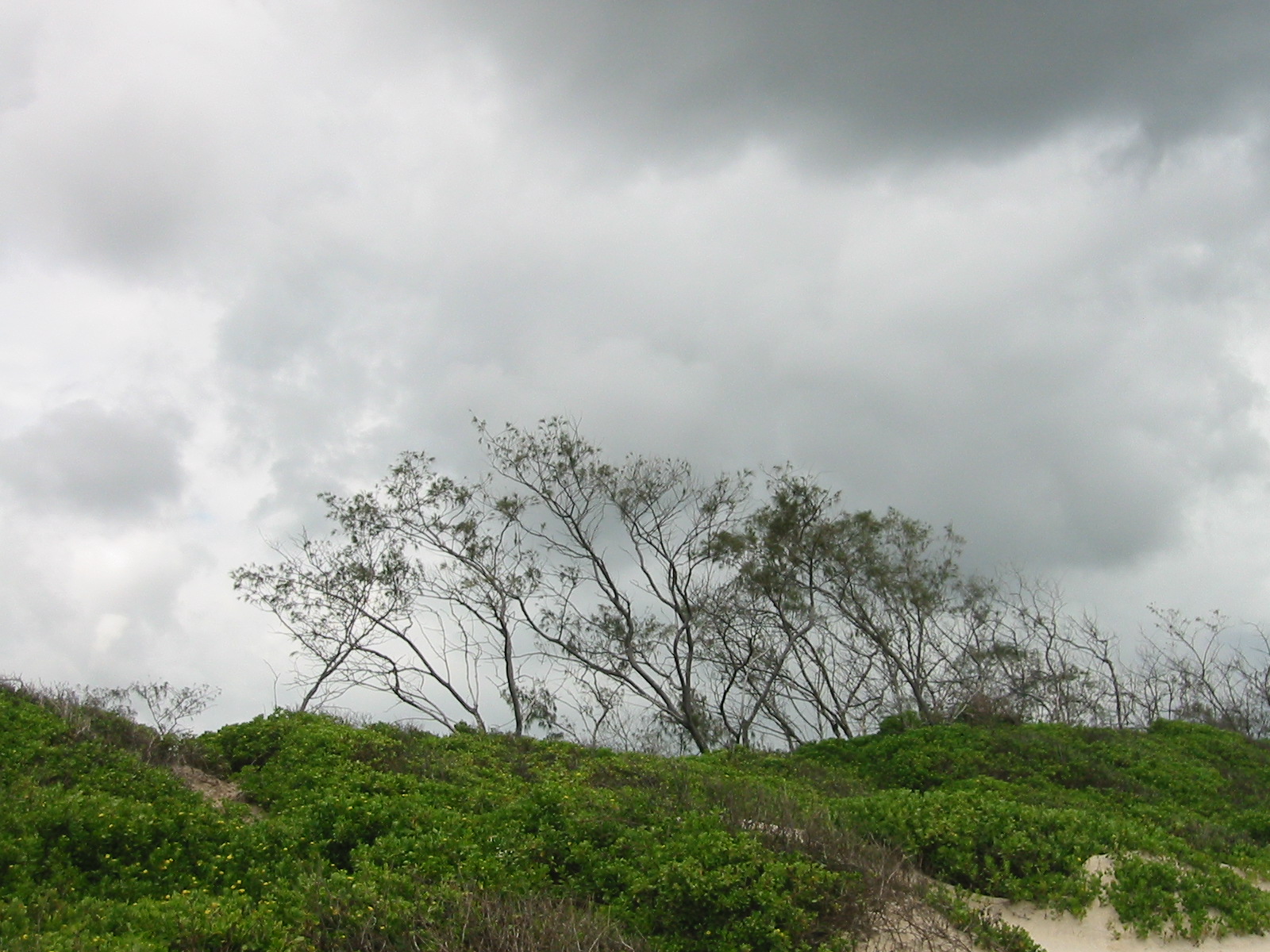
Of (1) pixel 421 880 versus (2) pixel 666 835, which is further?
(2) pixel 666 835

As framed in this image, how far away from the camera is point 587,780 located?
15898 mm

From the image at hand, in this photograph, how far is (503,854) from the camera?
10.6 metres

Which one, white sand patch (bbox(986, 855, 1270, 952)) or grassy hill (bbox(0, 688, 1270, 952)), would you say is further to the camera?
white sand patch (bbox(986, 855, 1270, 952))

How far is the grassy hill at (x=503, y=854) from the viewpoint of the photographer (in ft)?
28.0

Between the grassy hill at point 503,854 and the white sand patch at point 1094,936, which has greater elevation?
the grassy hill at point 503,854

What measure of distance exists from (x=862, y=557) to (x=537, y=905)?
21360 millimetres

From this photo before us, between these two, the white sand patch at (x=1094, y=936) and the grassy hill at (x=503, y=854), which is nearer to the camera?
the grassy hill at (x=503, y=854)

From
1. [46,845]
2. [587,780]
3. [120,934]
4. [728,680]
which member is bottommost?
[120,934]

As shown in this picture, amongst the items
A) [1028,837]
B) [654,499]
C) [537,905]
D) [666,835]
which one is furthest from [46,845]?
[654,499]

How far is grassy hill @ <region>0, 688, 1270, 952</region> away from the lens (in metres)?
8.55

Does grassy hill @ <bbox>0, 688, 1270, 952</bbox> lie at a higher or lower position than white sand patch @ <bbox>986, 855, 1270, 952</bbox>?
higher

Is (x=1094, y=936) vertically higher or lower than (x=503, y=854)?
lower

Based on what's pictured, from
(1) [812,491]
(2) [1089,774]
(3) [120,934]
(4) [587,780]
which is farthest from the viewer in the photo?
(1) [812,491]

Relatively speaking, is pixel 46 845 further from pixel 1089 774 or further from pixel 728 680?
pixel 728 680
